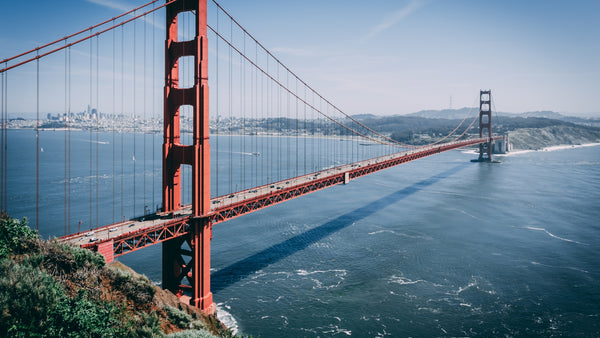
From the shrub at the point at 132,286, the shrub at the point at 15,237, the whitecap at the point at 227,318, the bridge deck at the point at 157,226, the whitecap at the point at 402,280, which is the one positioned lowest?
the whitecap at the point at 227,318

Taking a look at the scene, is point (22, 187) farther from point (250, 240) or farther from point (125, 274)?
point (125, 274)

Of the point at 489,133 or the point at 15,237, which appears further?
the point at 489,133

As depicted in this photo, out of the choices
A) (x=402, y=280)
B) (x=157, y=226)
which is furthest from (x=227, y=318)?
(x=402, y=280)

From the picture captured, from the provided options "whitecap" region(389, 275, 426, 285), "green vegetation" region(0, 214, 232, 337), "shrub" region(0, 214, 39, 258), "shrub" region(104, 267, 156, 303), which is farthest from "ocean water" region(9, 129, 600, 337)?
"shrub" region(0, 214, 39, 258)

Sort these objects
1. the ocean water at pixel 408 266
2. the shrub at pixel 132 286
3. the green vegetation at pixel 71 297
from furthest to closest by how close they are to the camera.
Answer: the ocean water at pixel 408 266 → the shrub at pixel 132 286 → the green vegetation at pixel 71 297

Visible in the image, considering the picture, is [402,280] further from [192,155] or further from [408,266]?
[192,155]

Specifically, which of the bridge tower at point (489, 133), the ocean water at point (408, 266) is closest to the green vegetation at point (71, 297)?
the ocean water at point (408, 266)

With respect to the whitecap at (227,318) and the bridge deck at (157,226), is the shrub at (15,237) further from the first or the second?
the whitecap at (227,318)
